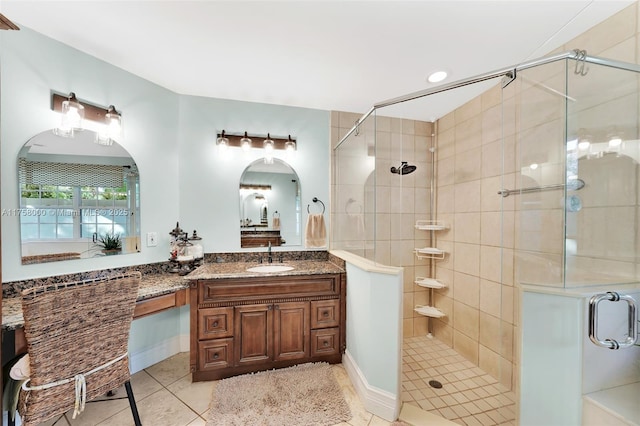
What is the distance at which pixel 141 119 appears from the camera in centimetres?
200

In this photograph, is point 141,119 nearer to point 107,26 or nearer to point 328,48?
point 107,26

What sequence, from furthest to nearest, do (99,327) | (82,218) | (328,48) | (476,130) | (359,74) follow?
(476,130)
(359,74)
(82,218)
(328,48)
(99,327)

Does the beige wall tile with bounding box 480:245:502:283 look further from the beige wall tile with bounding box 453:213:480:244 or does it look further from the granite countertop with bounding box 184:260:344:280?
the granite countertop with bounding box 184:260:344:280

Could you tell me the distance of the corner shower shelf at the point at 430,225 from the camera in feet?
7.97

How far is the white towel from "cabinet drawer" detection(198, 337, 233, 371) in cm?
108

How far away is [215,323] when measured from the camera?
1.83 meters

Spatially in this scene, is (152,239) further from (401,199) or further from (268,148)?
(401,199)

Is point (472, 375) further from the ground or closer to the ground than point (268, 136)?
closer to the ground

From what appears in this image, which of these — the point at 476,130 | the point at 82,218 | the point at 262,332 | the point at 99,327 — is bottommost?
the point at 262,332

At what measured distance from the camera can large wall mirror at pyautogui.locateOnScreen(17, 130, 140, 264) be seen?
149cm

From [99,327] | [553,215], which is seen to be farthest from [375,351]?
[99,327]

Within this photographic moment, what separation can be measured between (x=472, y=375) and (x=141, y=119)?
348 centimetres

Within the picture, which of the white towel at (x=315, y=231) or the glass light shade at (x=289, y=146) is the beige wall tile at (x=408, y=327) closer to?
the white towel at (x=315, y=231)

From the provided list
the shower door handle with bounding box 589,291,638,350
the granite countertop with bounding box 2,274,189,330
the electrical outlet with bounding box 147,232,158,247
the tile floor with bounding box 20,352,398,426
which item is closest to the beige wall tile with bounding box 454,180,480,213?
the shower door handle with bounding box 589,291,638,350
